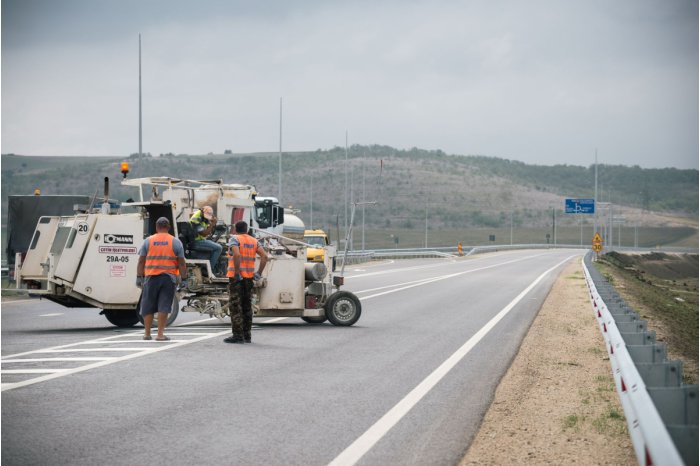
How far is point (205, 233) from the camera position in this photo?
17.5 m

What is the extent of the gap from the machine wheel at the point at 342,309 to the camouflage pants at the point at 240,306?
133 inches

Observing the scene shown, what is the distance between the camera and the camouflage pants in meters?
14.7

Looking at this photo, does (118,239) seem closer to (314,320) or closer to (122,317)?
(122,317)

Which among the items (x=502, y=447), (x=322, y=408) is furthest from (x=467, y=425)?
(x=322, y=408)

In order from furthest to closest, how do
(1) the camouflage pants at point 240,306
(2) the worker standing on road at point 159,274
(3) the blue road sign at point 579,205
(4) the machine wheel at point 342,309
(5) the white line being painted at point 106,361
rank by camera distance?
(3) the blue road sign at point 579,205 < (4) the machine wheel at point 342,309 < (2) the worker standing on road at point 159,274 < (1) the camouflage pants at point 240,306 < (5) the white line being painted at point 106,361

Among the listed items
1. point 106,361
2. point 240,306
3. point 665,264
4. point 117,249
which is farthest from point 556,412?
point 665,264

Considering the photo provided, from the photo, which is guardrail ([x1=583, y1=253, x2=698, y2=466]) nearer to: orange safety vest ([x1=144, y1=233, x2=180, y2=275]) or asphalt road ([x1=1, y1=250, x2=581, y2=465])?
asphalt road ([x1=1, y1=250, x2=581, y2=465])

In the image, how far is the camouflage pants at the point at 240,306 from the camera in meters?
14.7

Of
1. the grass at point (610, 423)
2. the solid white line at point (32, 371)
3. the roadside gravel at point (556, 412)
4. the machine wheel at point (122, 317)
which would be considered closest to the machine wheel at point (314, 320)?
the machine wheel at point (122, 317)

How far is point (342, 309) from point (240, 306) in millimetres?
3815

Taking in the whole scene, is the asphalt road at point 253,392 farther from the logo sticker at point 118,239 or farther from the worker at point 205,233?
the logo sticker at point 118,239

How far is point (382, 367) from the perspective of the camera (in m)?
12.4

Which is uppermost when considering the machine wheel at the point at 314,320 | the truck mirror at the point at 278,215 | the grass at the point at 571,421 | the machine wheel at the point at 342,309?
the truck mirror at the point at 278,215

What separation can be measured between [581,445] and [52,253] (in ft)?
37.4
